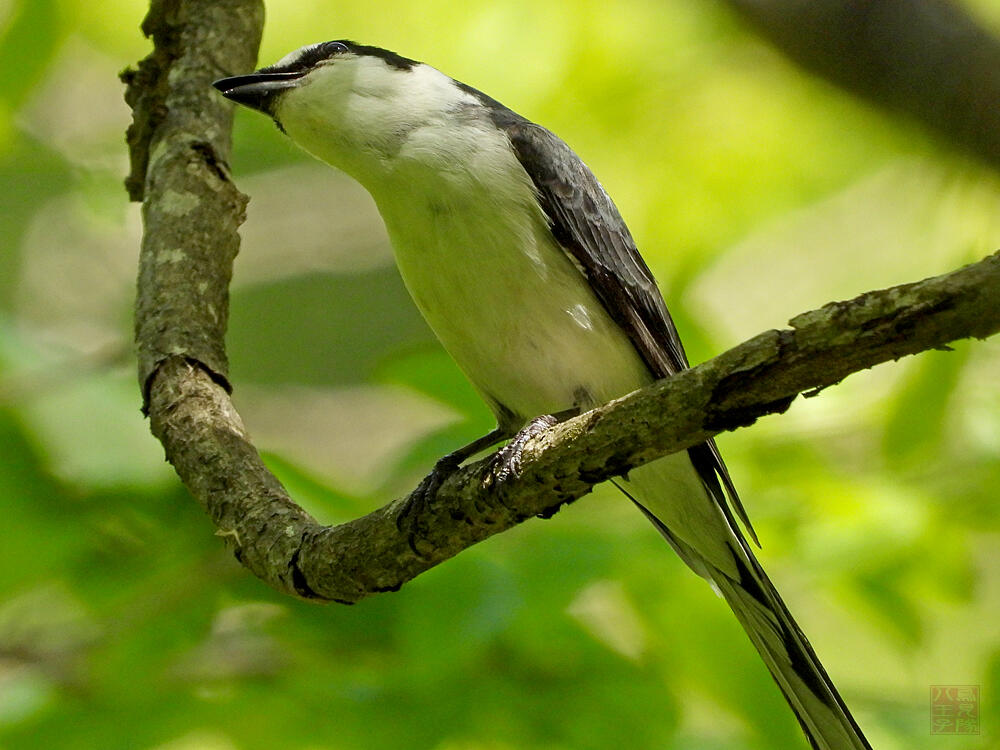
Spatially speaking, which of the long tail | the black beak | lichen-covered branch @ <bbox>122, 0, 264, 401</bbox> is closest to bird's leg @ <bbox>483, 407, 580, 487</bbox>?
the long tail

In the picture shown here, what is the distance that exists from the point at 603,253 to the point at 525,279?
0.32 m

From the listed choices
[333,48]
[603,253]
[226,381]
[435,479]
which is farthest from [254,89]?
[435,479]

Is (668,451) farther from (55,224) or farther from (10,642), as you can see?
(55,224)

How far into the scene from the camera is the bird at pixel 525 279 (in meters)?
3.02

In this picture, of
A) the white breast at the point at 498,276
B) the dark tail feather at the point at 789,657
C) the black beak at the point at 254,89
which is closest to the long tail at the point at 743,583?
the dark tail feather at the point at 789,657

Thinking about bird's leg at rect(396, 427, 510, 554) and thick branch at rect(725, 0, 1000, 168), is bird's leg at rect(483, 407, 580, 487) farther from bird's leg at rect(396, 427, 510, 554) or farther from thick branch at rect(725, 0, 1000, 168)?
thick branch at rect(725, 0, 1000, 168)

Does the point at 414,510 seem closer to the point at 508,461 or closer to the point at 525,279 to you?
the point at 508,461

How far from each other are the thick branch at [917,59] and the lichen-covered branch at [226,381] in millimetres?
1130

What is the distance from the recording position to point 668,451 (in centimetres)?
206

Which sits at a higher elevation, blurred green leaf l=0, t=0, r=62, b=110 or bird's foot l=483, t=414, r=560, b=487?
blurred green leaf l=0, t=0, r=62, b=110

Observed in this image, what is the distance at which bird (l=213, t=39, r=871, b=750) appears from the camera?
3016 mm

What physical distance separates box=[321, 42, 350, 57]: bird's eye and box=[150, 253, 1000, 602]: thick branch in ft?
3.83

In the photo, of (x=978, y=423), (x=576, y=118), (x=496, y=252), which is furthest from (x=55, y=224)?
(x=978, y=423)

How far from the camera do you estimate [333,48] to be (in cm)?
353
